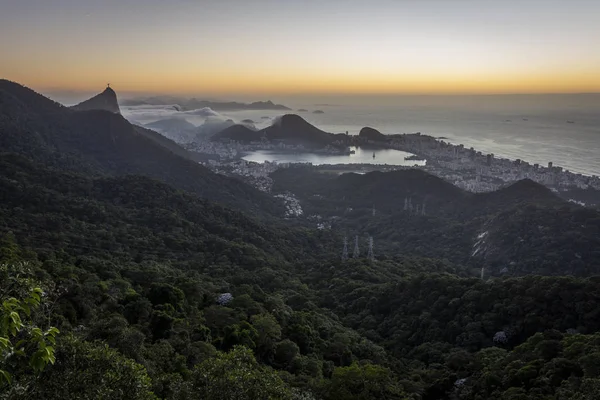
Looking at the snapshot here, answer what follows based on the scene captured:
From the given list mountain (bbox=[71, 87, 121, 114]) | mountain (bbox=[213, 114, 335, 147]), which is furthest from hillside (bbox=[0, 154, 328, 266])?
mountain (bbox=[213, 114, 335, 147])

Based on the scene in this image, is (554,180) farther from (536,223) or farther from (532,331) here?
(532,331)

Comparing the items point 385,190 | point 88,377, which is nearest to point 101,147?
point 385,190

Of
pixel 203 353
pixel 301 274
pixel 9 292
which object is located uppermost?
pixel 9 292

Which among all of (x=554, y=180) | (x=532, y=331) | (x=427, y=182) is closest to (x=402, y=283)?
(x=532, y=331)

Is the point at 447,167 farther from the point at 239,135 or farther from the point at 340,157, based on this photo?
the point at 239,135

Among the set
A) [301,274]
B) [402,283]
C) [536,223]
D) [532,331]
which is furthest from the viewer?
[536,223]
